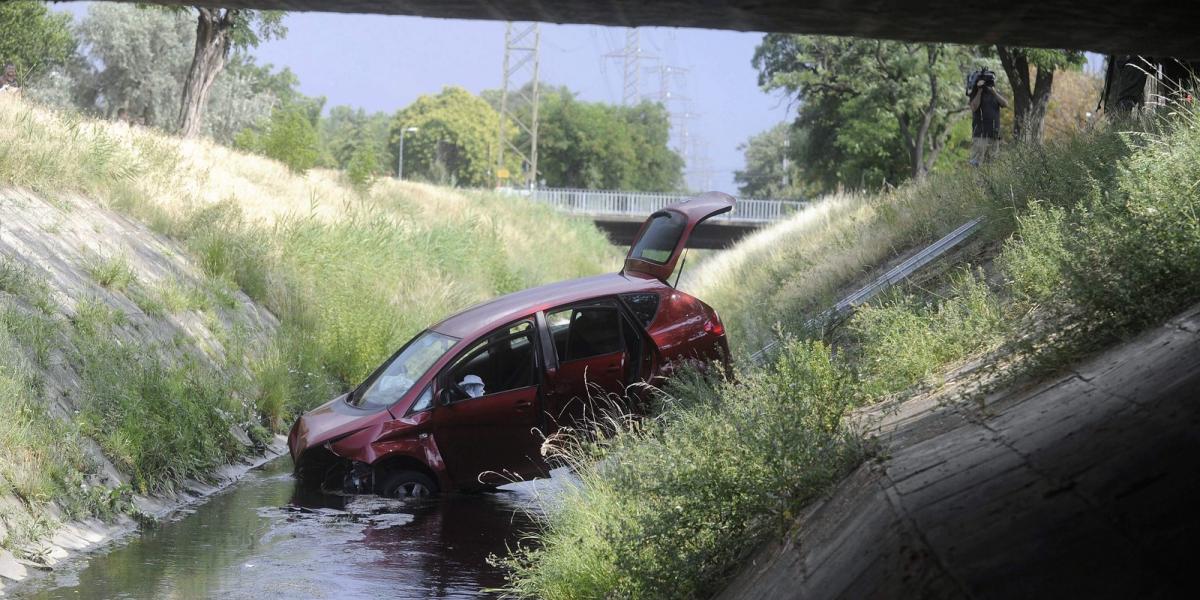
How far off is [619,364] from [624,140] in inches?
4463

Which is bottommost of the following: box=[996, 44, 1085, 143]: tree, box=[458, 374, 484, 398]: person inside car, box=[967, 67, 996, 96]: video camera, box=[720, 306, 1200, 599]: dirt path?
box=[458, 374, 484, 398]: person inside car

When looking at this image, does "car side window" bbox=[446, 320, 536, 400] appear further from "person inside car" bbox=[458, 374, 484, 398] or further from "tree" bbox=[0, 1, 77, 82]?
"tree" bbox=[0, 1, 77, 82]

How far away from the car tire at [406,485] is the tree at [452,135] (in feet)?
367

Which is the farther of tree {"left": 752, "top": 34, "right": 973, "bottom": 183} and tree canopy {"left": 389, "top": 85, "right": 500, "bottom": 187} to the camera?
tree canopy {"left": 389, "top": 85, "right": 500, "bottom": 187}

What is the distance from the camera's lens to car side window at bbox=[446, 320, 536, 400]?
37.0 ft

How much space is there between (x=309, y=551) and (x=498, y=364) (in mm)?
2475

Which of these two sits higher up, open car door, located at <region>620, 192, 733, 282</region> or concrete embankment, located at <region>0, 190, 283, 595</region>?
open car door, located at <region>620, 192, 733, 282</region>

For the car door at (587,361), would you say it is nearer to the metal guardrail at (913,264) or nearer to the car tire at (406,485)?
the car tire at (406,485)

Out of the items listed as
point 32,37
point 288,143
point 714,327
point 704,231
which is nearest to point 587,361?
point 714,327

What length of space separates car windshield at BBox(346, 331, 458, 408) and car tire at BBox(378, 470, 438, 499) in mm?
653

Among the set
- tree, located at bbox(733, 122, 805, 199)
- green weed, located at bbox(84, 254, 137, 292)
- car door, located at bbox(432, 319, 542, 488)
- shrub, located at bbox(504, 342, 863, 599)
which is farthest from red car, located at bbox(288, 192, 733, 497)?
tree, located at bbox(733, 122, 805, 199)

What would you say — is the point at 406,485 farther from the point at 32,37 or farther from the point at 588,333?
the point at 32,37

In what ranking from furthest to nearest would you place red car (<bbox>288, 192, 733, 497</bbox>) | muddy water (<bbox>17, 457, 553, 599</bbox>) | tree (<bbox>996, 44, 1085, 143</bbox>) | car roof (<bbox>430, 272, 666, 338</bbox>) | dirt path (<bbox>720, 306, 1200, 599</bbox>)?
tree (<bbox>996, 44, 1085, 143</bbox>)
car roof (<bbox>430, 272, 666, 338</bbox>)
red car (<bbox>288, 192, 733, 497</bbox>)
muddy water (<bbox>17, 457, 553, 599</bbox>)
dirt path (<bbox>720, 306, 1200, 599</bbox>)

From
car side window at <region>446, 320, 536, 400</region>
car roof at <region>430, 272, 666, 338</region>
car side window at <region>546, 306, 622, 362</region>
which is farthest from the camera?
car side window at <region>546, 306, 622, 362</region>
